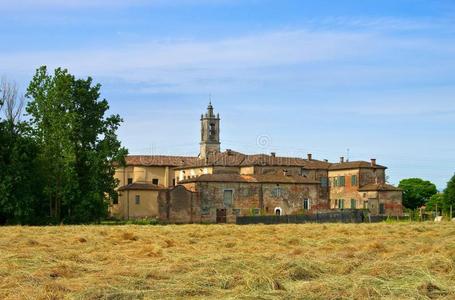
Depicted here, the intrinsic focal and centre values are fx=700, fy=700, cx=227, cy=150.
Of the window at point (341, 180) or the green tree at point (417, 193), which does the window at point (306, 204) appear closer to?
the window at point (341, 180)

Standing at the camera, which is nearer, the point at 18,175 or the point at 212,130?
the point at 18,175

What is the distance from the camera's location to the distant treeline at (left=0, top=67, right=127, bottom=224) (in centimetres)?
4159

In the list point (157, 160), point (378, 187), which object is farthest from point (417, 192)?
point (157, 160)

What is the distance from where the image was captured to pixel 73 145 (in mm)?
44469

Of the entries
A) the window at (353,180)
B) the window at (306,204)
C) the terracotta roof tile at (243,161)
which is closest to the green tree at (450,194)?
the window at (353,180)

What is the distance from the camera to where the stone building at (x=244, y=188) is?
60562 millimetres

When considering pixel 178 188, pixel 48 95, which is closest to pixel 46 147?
pixel 48 95

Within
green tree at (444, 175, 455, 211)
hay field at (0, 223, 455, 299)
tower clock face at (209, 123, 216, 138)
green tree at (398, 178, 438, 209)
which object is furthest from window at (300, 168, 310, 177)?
hay field at (0, 223, 455, 299)

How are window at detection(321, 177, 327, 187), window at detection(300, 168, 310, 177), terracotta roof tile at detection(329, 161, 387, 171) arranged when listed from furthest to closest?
window at detection(321, 177, 327, 187) < window at detection(300, 168, 310, 177) < terracotta roof tile at detection(329, 161, 387, 171)

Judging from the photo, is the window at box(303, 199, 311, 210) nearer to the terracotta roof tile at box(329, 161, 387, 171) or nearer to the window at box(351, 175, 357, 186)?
the window at box(351, 175, 357, 186)

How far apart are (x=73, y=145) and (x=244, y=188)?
21.8 meters

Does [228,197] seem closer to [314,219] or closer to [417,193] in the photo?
[314,219]

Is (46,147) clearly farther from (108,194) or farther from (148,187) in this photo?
(148,187)

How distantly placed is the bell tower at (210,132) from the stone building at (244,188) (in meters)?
18.0
